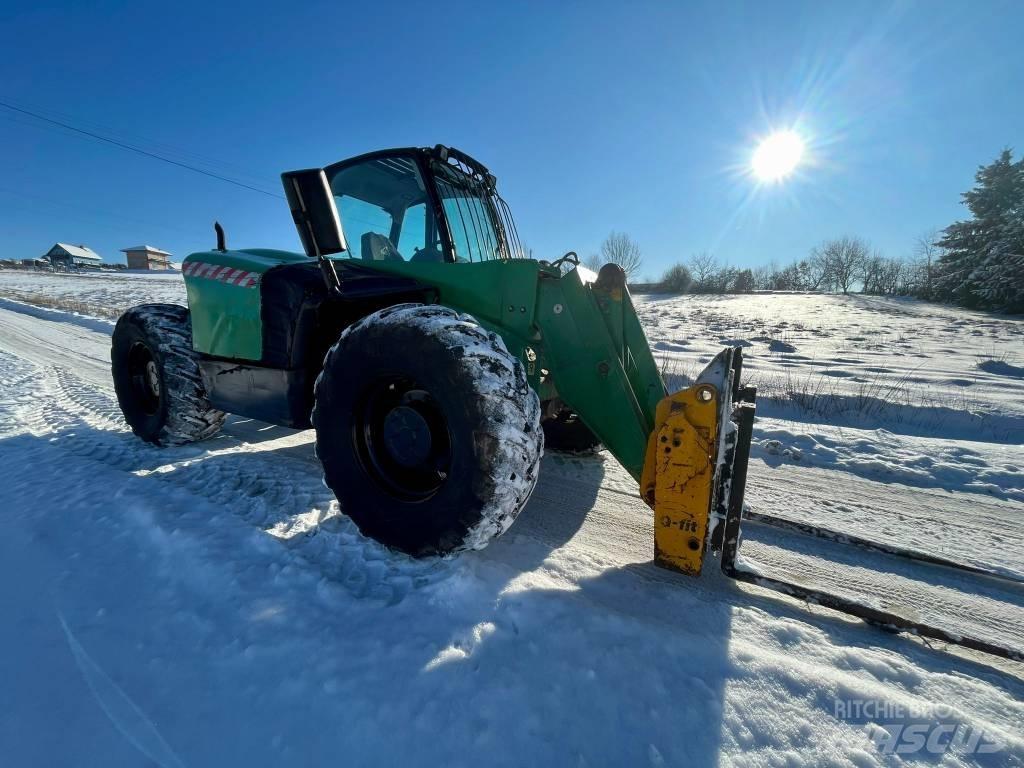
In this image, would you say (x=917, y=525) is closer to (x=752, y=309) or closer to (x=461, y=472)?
(x=461, y=472)

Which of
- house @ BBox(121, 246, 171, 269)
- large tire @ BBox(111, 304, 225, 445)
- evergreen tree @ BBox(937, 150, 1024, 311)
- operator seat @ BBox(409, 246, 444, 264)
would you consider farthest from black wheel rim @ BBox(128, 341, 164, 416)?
house @ BBox(121, 246, 171, 269)

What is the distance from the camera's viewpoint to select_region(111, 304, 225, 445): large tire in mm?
3385

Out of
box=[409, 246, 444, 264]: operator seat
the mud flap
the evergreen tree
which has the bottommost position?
the mud flap

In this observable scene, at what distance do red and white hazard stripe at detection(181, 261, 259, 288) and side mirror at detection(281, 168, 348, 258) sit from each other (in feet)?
3.23

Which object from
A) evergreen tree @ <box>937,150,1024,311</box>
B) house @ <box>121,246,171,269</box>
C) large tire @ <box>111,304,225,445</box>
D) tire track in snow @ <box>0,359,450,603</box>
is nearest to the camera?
tire track in snow @ <box>0,359,450,603</box>

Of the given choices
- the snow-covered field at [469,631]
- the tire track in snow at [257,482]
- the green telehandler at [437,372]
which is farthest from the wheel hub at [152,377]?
the snow-covered field at [469,631]

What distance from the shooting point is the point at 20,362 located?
7.05 m

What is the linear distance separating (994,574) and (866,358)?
910 cm

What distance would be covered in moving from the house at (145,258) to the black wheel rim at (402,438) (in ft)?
310

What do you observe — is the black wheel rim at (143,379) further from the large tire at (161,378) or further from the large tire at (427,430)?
the large tire at (427,430)

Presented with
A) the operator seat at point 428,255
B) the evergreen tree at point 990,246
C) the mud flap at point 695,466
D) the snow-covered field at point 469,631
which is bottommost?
the snow-covered field at point 469,631

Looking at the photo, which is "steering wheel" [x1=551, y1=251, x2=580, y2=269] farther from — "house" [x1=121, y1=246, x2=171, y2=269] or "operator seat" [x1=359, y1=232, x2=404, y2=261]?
"house" [x1=121, y1=246, x2=171, y2=269]

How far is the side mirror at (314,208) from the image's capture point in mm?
2135

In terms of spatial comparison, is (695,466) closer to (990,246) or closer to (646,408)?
(646,408)
